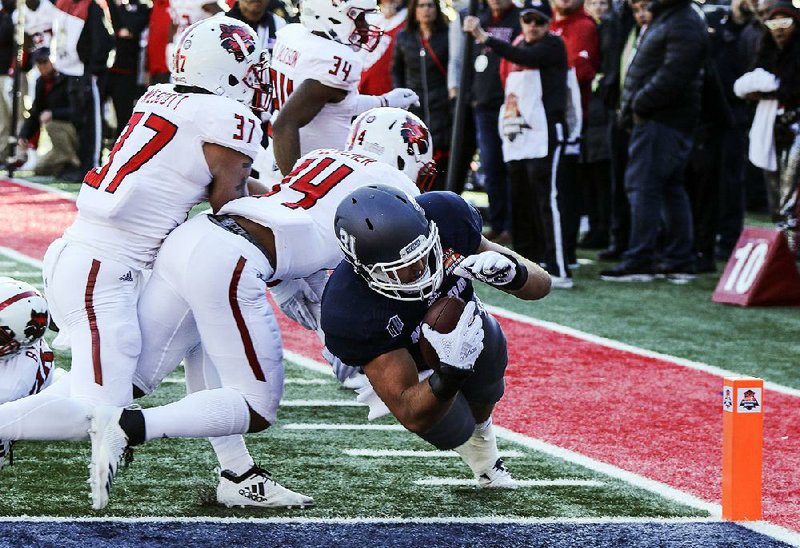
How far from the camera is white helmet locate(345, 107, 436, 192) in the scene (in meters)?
5.04

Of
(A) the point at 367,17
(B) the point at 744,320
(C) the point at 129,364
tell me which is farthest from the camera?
(B) the point at 744,320

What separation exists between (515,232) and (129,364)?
17.2 feet

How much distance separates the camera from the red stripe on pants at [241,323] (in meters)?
4.02

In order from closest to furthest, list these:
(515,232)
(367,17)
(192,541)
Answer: (192,541) → (367,17) → (515,232)

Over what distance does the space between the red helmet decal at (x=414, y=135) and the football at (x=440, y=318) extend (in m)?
1.43

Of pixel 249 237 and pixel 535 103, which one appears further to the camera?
pixel 535 103

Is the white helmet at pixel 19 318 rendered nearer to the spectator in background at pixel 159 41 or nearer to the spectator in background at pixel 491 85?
the spectator in background at pixel 491 85

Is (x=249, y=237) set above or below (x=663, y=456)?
above

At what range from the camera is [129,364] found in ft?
13.5

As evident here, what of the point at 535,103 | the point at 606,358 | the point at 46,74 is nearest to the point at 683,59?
the point at 535,103

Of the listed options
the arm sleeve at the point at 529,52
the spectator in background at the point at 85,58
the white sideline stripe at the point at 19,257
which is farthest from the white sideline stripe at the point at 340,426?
the spectator in background at the point at 85,58

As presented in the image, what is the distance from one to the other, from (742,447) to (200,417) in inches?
58.1

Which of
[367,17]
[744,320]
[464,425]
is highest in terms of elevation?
[367,17]

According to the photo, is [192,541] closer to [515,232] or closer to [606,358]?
[606,358]
